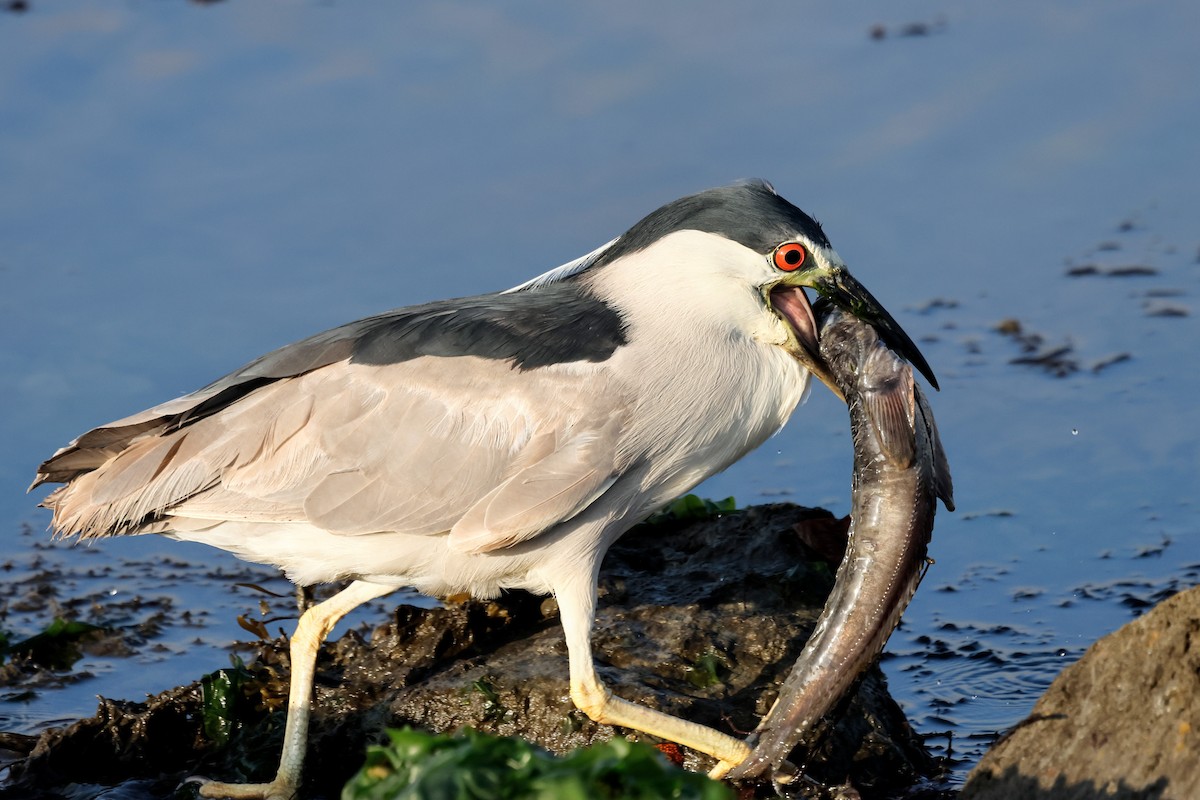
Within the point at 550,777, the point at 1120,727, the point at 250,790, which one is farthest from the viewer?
the point at 250,790

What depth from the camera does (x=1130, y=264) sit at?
9.43 meters

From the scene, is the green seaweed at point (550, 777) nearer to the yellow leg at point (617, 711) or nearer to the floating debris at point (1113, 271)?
the yellow leg at point (617, 711)

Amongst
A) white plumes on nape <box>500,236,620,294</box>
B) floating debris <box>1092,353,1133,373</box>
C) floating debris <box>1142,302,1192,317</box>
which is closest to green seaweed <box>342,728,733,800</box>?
white plumes on nape <box>500,236,620,294</box>

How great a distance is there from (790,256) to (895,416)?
2.48 ft

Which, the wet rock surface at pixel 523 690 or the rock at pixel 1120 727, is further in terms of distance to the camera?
the wet rock surface at pixel 523 690

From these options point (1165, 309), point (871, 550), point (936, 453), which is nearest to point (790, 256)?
point (936, 453)

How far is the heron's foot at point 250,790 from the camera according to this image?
5270mm

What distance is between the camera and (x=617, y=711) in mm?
5094

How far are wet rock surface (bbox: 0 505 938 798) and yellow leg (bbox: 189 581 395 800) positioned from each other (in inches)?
6.4

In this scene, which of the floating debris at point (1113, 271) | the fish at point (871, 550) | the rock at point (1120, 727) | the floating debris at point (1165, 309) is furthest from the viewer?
the floating debris at point (1113, 271)

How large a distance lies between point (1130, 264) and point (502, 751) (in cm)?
700

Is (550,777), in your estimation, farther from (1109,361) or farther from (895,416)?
(1109,361)

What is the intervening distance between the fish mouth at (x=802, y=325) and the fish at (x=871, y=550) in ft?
1.15

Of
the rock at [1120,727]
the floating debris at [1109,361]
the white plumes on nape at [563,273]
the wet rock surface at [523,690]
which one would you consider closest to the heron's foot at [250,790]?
the wet rock surface at [523,690]
